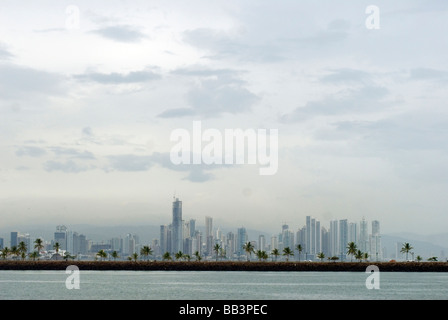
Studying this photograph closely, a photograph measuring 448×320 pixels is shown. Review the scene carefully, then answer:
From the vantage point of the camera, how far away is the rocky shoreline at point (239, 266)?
603 ft

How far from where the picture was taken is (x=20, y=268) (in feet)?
652

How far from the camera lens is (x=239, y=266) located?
193375mm

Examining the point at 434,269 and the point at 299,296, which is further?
the point at 434,269

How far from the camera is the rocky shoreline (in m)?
184
